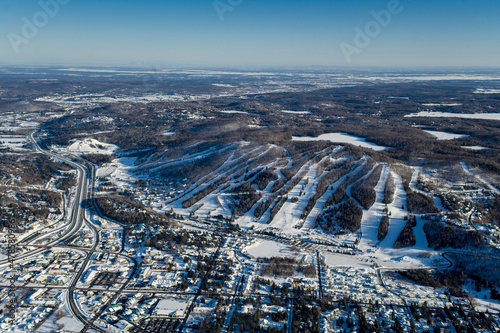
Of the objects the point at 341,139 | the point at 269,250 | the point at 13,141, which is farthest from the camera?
the point at 13,141

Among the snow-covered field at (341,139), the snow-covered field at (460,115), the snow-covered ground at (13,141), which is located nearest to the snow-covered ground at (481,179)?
the snow-covered field at (341,139)

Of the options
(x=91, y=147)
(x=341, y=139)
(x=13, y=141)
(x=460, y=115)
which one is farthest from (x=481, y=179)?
(x=13, y=141)

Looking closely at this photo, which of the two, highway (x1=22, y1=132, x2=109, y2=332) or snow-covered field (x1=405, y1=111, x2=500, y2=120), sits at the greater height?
snow-covered field (x1=405, y1=111, x2=500, y2=120)

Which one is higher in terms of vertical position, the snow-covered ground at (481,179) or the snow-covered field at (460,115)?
the snow-covered field at (460,115)

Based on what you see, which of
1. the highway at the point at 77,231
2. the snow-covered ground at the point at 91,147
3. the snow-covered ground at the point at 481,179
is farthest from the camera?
the snow-covered ground at the point at 91,147

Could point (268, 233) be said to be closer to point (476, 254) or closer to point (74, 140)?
point (476, 254)

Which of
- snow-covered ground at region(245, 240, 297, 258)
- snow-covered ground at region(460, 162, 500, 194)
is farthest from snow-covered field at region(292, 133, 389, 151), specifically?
snow-covered ground at region(245, 240, 297, 258)

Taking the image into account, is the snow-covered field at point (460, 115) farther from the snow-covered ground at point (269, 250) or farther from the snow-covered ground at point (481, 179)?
the snow-covered ground at point (269, 250)

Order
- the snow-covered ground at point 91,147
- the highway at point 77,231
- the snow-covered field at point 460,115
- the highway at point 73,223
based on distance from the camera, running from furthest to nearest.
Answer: the snow-covered field at point 460,115
the snow-covered ground at point 91,147
the highway at point 73,223
the highway at point 77,231

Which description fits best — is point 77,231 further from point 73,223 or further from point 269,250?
point 269,250

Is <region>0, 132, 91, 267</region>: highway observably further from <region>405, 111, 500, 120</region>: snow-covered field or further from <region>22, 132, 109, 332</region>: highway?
<region>405, 111, 500, 120</region>: snow-covered field

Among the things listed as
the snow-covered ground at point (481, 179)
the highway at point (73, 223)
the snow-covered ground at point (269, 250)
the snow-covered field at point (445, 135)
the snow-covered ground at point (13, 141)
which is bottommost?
the highway at point (73, 223)
